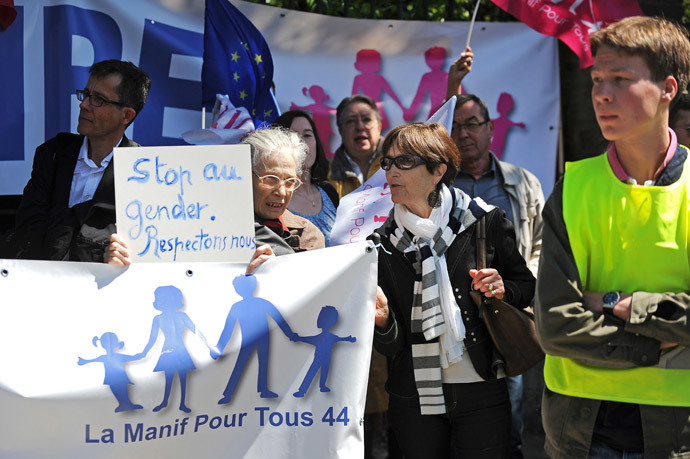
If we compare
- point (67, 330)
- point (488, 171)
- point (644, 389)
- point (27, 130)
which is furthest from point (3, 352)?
point (488, 171)

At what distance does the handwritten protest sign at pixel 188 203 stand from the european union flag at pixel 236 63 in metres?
2.01

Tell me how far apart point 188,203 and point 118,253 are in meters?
0.30

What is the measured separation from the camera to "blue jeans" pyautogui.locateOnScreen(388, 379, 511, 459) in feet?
10.9

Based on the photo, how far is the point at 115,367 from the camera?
9.34 feet

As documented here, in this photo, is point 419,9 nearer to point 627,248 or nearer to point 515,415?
point 515,415

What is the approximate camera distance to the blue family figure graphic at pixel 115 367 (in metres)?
2.83

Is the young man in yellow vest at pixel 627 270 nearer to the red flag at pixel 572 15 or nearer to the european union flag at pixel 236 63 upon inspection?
the european union flag at pixel 236 63

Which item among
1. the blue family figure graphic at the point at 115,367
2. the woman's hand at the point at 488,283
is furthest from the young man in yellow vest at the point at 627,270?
the blue family figure graphic at the point at 115,367

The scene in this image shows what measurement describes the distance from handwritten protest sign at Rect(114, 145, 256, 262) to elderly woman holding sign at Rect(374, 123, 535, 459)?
0.70m

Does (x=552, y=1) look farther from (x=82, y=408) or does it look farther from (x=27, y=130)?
(x=82, y=408)

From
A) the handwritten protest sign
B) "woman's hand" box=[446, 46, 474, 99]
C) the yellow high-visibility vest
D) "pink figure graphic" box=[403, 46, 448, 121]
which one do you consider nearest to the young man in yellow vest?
the yellow high-visibility vest

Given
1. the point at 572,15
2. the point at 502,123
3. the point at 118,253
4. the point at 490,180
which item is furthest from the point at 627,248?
the point at 502,123

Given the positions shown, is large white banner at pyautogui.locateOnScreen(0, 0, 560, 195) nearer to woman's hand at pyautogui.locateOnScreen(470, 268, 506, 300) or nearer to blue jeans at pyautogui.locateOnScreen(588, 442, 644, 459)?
woman's hand at pyautogui.locateOnScreen(470, 268, 506, 300)

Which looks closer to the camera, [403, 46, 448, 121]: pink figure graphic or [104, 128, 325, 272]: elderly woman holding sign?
[104, 128, 325, 272]: elderly woman holding sign
